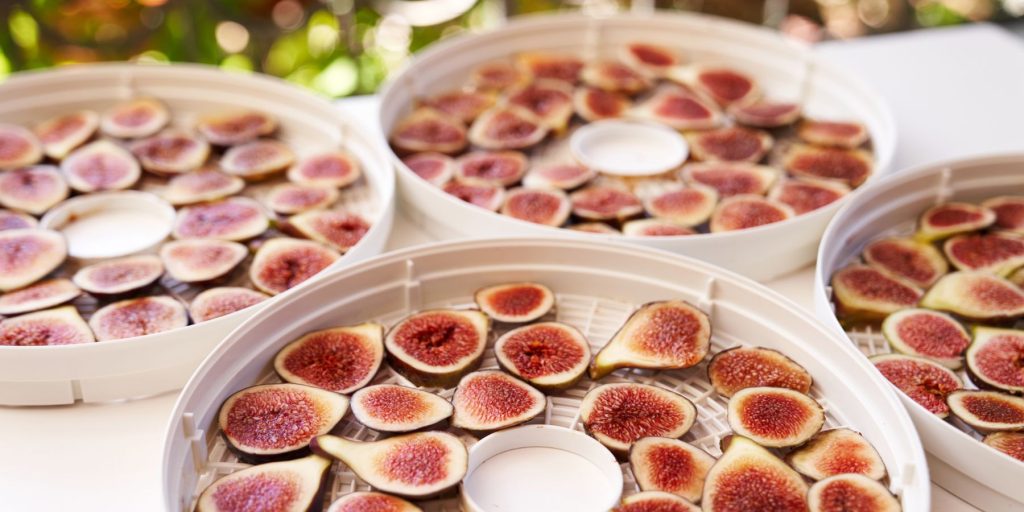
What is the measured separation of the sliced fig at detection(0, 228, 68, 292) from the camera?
192 cm

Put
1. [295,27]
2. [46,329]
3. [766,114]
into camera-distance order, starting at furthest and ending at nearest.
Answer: [295,27] → [766,114] → [46,329]

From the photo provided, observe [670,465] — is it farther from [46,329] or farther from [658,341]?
[46,329]

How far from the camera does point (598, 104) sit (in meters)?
2.61

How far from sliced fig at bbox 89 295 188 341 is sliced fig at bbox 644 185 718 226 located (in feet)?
3.50

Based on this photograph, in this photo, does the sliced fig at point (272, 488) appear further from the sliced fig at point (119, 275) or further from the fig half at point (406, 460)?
the sliced fig at point (119, 275)

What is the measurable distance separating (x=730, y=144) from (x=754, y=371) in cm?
93

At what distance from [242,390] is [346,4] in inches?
90.2

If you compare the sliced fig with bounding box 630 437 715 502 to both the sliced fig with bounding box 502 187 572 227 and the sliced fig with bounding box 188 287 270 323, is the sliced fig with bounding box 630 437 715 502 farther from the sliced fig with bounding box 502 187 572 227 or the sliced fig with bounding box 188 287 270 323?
the sliced fig with bounding box 188 287 270 323

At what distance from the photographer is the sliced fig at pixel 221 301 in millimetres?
1830

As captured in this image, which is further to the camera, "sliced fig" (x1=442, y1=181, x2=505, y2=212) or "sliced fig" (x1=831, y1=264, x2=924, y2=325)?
"sliced fig" (x1=442, y1=181, x2=505, y2=212)

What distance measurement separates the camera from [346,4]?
3.55 metres

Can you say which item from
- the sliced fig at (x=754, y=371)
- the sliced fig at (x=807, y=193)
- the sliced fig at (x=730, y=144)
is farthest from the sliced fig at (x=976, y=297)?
the sliced fig at (x=730, y=144)

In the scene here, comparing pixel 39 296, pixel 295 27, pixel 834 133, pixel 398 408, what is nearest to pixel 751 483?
pixel 398 408

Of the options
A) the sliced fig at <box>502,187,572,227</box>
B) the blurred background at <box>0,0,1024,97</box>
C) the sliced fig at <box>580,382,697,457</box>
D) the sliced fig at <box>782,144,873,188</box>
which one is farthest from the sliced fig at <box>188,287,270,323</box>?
the blurred background at <box>0,0,1024,97</box>
